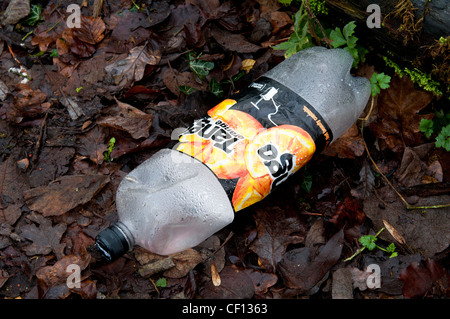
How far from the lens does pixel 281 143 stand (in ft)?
7.30

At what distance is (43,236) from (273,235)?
4.80 ft

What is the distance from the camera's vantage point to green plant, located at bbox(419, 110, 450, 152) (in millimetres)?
2469

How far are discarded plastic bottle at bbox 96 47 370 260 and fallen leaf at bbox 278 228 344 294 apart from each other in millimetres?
467

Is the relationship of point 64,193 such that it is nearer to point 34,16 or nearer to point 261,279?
point 261,279

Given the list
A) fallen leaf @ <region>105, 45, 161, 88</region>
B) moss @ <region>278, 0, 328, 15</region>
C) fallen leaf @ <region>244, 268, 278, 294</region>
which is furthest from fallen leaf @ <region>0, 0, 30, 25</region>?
fallen leaf @ <region>244, 268, 278, 294</region>

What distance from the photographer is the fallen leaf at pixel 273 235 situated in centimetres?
246

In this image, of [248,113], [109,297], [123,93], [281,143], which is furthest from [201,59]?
[109,297]

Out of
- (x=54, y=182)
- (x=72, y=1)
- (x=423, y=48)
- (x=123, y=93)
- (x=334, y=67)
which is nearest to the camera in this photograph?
(x=423, y=48)

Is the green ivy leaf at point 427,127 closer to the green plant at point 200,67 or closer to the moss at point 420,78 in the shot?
the moss at point 420,78

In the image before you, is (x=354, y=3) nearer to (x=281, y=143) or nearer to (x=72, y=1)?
(x=281, y=143)

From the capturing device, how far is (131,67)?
117 inches

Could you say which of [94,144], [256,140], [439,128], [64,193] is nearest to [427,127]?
[439,128]

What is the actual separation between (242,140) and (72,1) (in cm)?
210

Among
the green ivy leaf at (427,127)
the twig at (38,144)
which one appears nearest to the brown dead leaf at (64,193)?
the twig at (38,144)
